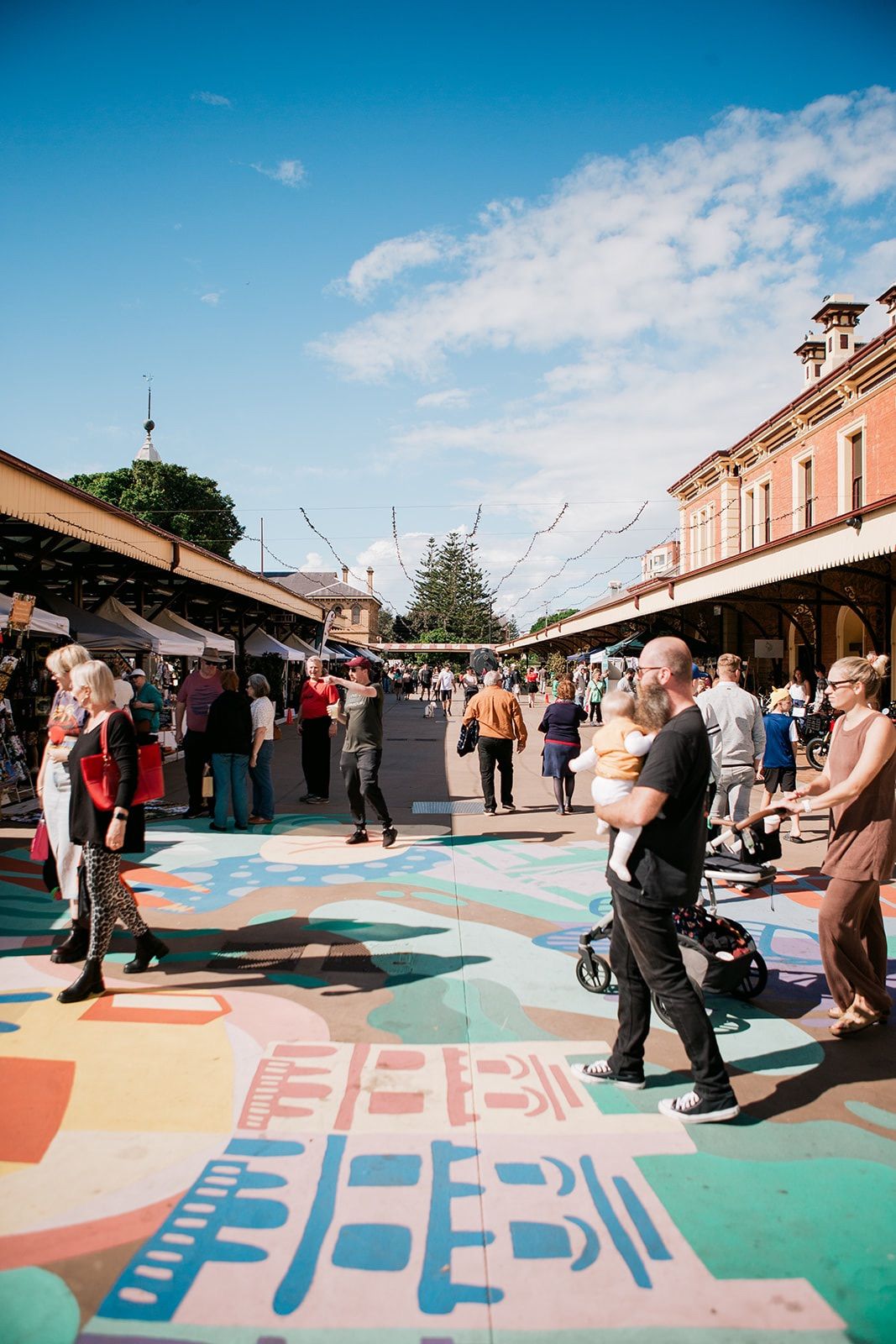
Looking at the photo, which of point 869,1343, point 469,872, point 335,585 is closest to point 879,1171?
point 869,1343

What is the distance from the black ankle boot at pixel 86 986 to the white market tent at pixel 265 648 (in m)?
20.5

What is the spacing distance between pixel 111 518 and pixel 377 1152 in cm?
1054

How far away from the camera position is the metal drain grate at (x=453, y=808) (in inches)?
396

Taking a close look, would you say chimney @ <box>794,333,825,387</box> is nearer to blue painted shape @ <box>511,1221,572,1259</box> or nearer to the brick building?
the brick building

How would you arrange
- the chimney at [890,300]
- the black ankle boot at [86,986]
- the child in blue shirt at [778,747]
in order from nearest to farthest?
the black ankle boot at [86,986] < the child in blue shirt at [778,747] < the chimney at [890,300]

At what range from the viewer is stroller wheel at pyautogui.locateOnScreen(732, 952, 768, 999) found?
14.3ft

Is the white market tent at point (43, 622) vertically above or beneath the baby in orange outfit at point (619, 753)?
above

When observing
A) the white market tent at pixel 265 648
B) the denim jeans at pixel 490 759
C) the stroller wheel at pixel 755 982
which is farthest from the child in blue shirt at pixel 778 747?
the white market tent at pixel 265 648

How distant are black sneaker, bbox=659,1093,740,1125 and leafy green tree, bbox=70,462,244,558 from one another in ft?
170

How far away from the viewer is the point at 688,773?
310cm

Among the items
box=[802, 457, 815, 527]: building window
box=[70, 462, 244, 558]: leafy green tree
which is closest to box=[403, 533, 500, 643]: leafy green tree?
box=[70, 462, 244, 558]: leafy green tree

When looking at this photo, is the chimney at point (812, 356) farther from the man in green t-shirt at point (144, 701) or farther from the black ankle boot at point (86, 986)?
the black ankle boot at point (86, 986)

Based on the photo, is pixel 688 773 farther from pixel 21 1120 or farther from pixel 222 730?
pixel 222 730

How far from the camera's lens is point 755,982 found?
14.6 feet
